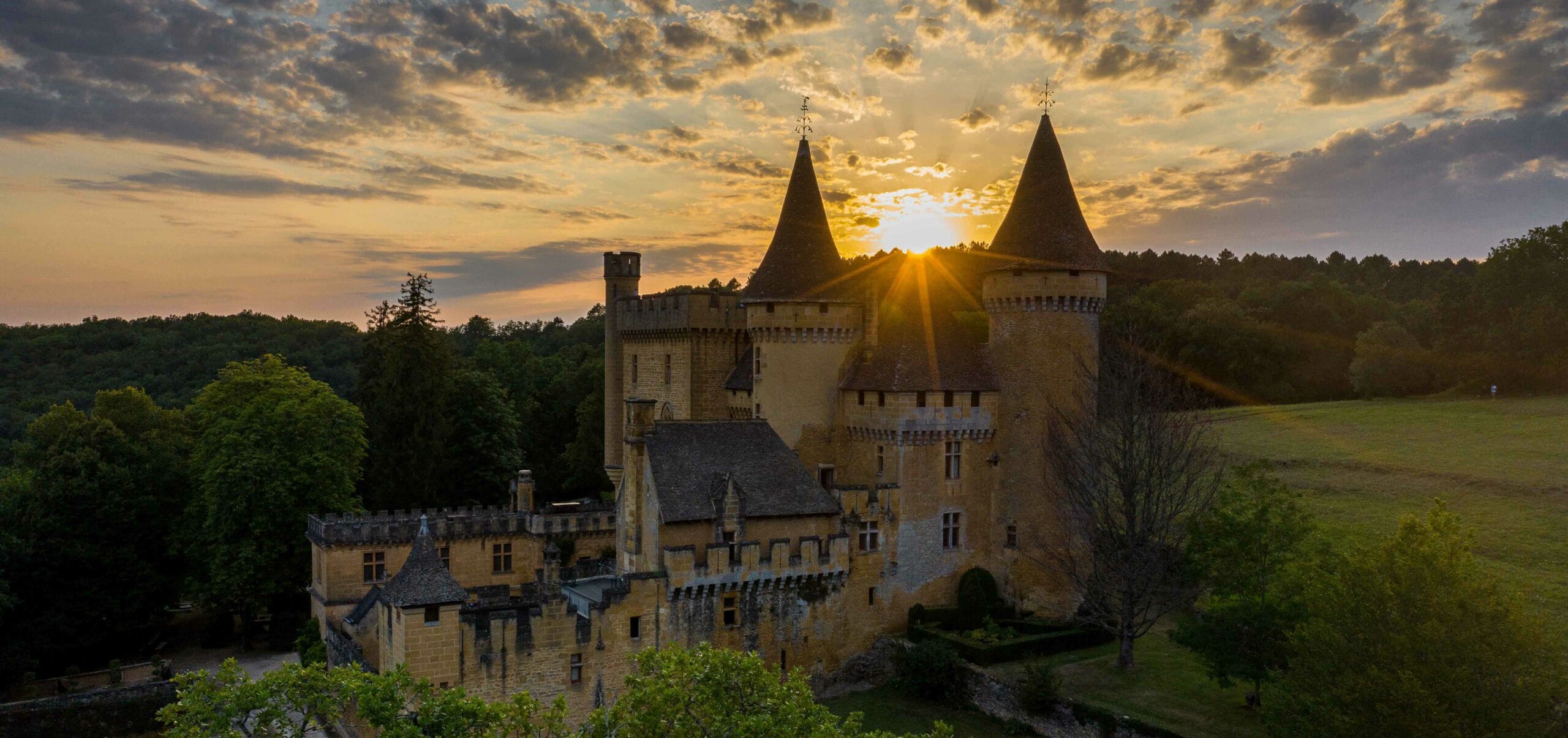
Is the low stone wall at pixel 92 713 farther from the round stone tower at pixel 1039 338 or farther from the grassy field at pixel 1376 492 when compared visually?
the round stone tower at pixel 1039 338

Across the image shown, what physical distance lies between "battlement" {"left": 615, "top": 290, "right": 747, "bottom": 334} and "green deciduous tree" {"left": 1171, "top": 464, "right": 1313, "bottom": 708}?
2001cm

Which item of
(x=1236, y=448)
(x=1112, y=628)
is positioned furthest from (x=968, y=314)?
(x=1112, y=628)

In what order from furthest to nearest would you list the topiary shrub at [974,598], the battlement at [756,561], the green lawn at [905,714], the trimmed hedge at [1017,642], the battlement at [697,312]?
the battlement at [697,312], the topiary shrub at [974,598], the trimmed hedge at [1017,642], the battlement at [756,561], the green lawn at [905,714]

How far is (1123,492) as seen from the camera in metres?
31.1

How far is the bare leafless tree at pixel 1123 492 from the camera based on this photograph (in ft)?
102

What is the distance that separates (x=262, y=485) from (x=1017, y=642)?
104 ft

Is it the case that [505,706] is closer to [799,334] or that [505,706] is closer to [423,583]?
[423,583]

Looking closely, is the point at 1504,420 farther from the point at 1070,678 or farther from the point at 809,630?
the point at 809,630

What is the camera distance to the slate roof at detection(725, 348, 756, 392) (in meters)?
38.8

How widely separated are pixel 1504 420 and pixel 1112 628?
33381 mm

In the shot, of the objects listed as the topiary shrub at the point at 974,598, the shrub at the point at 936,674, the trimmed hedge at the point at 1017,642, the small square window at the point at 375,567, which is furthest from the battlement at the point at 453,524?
the shrub at the point at 936,674

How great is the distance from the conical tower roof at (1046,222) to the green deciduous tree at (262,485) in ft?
99.6

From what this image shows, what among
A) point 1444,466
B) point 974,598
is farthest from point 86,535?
point 1444,466

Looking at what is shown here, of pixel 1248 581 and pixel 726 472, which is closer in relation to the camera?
pixel 1248 581
